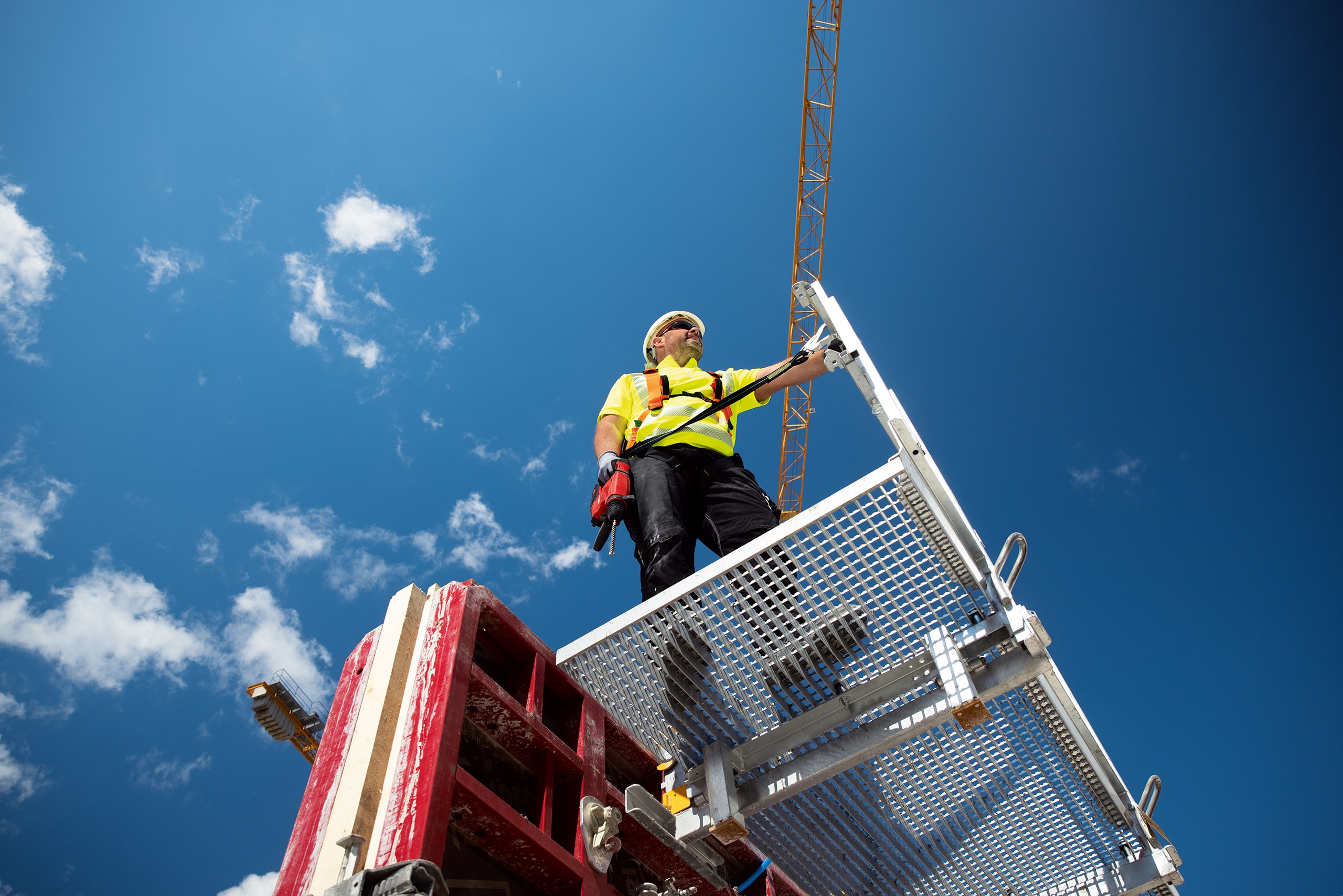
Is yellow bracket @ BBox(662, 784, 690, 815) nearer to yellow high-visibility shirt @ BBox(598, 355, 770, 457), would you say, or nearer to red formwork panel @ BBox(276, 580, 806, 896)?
red formwork panel @ BBox(276, 580, 806, 896)

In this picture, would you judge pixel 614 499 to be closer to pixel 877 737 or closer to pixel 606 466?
pixel 606 466

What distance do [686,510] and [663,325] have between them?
7.68 feet

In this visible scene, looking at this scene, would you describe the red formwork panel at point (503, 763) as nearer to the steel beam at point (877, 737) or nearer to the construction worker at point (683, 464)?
the steel beam at point (877, 737)

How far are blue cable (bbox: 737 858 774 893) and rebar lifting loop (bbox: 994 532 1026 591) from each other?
179 centimetres

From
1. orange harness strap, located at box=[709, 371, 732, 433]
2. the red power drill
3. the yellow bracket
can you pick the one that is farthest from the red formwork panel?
orange harness strap, located at box=[709, 371, 732, 433]

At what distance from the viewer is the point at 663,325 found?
688cm

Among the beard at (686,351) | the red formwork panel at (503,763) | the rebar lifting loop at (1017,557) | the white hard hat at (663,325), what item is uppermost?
the white hard hat at (663,325)

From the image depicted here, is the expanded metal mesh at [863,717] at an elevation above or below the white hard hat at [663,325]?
below

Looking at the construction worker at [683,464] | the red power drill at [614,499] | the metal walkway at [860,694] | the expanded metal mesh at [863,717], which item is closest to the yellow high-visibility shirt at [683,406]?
the construction worker at [683,464]

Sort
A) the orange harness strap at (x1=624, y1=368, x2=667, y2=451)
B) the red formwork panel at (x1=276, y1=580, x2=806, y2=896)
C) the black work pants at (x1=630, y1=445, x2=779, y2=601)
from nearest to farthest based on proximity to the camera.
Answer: the red formwork panel at (x1=276, y1=580, x2=806, y2=896)
the black work pants at (x1=630, y1=445, x2=779, y2=601)
the orange harness strap at (x1=624, y1=368, x2=667, y2=451)

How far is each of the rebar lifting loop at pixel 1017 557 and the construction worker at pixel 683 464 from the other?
48.6 inches

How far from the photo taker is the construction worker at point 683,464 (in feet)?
15.3

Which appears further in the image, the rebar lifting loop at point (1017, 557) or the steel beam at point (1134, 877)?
the steel beam at point (1134, 877)

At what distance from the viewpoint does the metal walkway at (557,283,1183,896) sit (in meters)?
3.62
